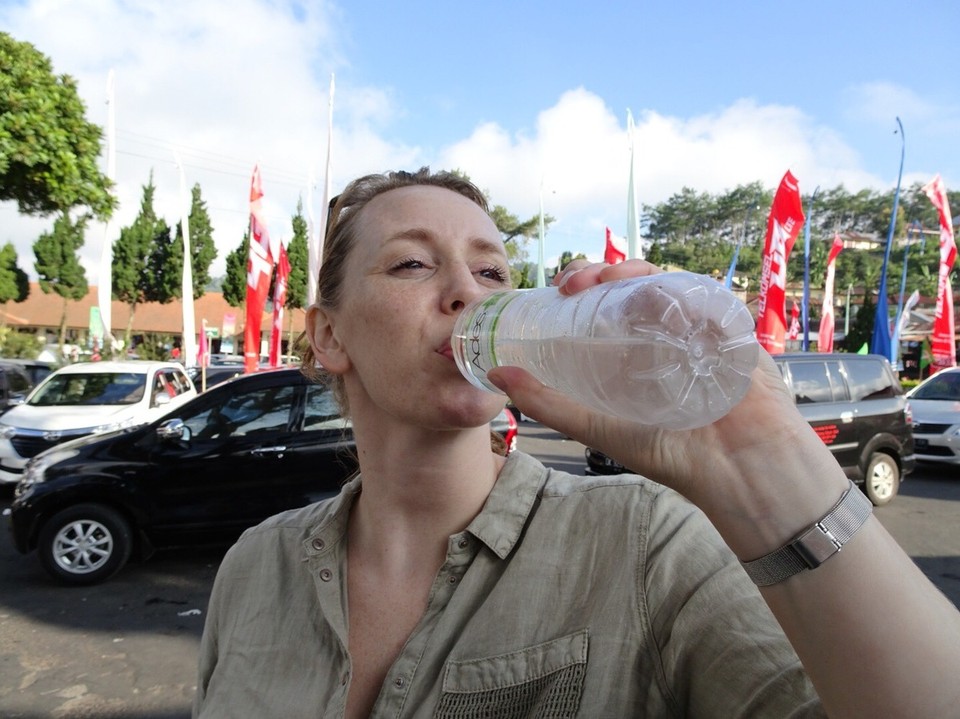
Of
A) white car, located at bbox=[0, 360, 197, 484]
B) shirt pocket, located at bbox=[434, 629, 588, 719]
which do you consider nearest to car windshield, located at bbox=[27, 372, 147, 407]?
white car, located at bbox=[0, 360, 197, 484]

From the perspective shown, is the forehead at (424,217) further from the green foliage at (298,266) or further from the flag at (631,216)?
the green foliage at (298,266)

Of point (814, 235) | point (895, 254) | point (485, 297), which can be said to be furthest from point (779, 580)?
point (814, 235)

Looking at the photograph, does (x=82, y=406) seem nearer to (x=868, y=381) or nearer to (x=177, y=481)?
(x=177, y=481)

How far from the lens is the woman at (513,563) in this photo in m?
0.81

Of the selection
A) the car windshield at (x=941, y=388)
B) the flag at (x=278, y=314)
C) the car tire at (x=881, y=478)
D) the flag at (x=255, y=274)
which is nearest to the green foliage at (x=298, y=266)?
the flag at (x=278, y=314)

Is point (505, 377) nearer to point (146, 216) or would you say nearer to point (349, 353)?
point (349, 353)

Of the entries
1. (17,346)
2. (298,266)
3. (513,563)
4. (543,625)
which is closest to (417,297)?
(513,563)

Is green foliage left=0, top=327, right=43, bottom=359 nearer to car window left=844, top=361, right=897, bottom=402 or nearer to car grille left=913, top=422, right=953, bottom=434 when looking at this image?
car window left=844, top=361, right=897, bottom=402

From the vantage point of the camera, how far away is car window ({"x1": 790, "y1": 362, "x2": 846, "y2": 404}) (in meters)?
8.58

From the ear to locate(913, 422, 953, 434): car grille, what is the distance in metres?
12.0

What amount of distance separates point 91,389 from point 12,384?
416 centimetres

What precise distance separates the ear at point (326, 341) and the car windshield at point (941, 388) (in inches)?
503

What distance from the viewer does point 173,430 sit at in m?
6.17

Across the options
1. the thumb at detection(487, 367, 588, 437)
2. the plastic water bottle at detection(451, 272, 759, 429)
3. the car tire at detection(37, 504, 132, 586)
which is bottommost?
the car tire at detection(37, 504, 132, 586)
